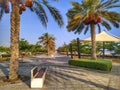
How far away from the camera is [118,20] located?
2270cm

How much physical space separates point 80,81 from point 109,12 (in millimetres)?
11483

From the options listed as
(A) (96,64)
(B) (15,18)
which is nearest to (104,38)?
(A) (96,64)

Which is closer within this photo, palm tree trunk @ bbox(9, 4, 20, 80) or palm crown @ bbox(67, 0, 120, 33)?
palm tree trunk @ bbox(9, 4, 20, 80)

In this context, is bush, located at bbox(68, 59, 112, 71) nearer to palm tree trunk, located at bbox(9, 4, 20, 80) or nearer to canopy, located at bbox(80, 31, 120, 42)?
palm tree trunk, located at bbox(9, 4, 20, 80)

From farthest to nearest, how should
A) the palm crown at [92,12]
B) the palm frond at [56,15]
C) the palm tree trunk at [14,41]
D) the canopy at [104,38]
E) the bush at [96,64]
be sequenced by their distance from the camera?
the canopy at [104,38] < the palm crown at [92,12] < the bush at [96,64] < the palm frond at [56,15] < the palm tree trunk at [14,41]

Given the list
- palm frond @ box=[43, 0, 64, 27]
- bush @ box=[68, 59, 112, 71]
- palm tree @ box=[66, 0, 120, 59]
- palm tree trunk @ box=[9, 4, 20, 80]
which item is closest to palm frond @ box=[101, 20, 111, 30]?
palm tree @ box=[66, 0, 120, 59]

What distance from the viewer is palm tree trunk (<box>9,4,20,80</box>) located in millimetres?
13110

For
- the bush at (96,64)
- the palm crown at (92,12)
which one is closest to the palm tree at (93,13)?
the palm crown at (92,12)

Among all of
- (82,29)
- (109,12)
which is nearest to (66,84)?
(109,12)

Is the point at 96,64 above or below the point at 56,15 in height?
below

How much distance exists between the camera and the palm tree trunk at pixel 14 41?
43.0 ft

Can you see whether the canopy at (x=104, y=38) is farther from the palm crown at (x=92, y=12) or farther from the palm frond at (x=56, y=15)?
the palm frond at (x=56, y=15)

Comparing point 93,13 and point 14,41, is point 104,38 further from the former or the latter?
point 14,41

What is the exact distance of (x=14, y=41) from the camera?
1325cm
